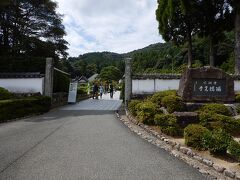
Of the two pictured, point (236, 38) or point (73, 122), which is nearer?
point (73, 122)

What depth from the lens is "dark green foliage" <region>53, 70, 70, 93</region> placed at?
994 inches

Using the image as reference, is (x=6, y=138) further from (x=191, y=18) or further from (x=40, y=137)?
(x=191, y=18)

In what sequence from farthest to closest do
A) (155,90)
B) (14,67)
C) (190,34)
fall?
(190,34)
(14,67)
(155,90)

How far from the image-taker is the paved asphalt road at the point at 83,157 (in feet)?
21.5

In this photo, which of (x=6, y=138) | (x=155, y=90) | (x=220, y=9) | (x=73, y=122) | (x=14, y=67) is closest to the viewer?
(x=6, y=138)

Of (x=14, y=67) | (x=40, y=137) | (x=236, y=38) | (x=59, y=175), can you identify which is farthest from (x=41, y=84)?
(x=59, y=175)

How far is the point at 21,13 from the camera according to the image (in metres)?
31.4

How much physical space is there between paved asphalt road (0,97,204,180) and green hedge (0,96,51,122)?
11.8 feet

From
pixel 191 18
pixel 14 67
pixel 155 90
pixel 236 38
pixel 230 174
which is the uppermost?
pixel 191 18

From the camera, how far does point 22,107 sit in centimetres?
1695

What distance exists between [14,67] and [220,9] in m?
16.3

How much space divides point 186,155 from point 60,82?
19.6m

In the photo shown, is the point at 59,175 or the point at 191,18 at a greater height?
the point at 191,18

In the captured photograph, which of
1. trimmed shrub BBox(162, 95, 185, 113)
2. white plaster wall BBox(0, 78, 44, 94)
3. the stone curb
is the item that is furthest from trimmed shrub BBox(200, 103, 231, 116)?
white plaster wall BBox(0, 78, 44, 94)
